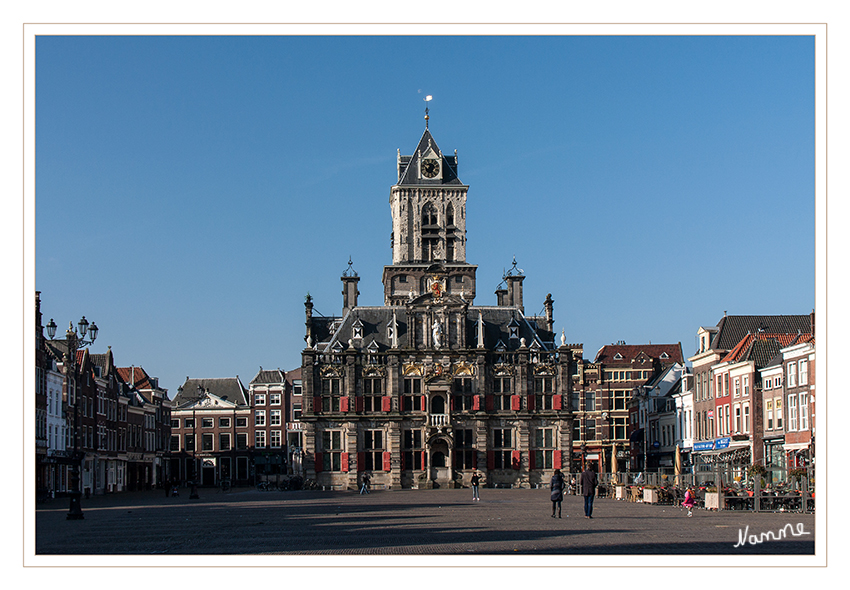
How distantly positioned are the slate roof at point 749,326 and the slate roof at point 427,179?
3160 cm

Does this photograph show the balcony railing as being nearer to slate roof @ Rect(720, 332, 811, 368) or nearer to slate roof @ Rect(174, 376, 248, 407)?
slate roof @ Rect(720, 332, 811, 368)

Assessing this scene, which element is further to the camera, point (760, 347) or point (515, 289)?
point (515, 289)

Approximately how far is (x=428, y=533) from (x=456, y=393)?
54334 mm

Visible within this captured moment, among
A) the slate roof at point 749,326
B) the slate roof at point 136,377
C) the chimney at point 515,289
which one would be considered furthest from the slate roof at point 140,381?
the slate roof at point 749,326

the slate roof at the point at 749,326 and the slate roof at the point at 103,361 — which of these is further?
the slate roof at the point at 103,361

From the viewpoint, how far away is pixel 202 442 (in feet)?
393

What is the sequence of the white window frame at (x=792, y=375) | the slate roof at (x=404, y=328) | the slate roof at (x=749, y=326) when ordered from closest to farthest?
the white window frame at (x=792, y=375) → the slate roof at (x=749, y=326) → the slate roof at (x=404, y=328)

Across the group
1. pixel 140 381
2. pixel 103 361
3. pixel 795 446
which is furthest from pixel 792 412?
pixel 140 381

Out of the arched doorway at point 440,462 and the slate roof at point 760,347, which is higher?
the slate roof at point 760,347

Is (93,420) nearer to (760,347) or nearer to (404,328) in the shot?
(404,328)

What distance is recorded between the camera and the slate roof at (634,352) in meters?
104

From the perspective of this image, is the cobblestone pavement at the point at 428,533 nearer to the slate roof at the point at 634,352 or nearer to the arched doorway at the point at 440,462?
the arched doorway at the point at 440,462

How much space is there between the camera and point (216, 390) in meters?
125

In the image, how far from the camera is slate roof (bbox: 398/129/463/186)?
3861 inches
